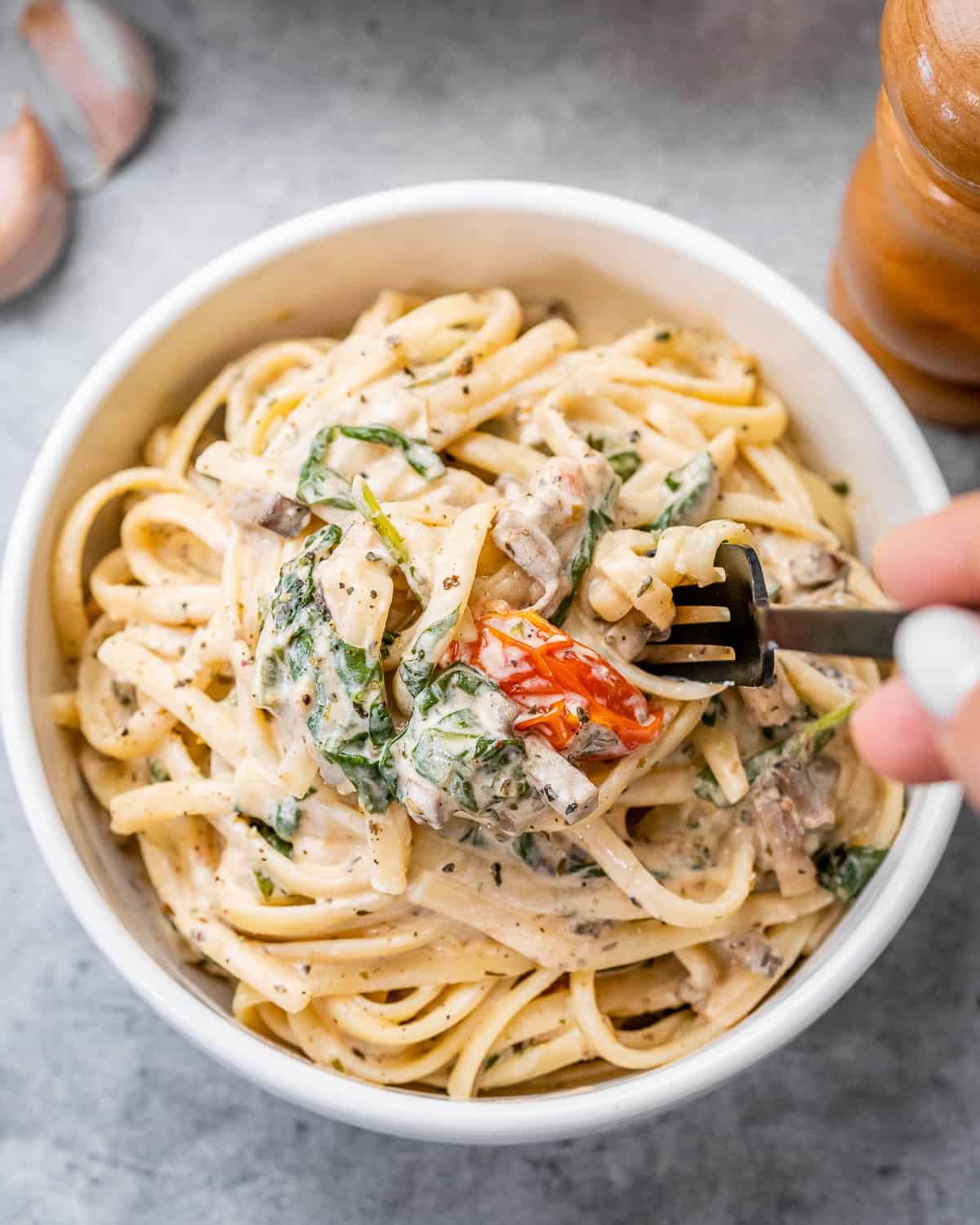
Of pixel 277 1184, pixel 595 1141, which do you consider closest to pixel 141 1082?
pixel 277 1184

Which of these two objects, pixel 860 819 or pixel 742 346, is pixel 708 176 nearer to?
pixel 742 346

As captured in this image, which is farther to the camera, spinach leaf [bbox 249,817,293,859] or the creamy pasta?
spinach leaf [bbox 249,817,293,859]

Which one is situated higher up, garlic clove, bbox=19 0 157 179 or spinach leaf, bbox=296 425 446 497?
garlic clove, bbox=19 0 157 179

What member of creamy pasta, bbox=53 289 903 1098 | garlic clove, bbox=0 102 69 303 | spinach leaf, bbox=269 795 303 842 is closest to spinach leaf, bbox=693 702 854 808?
creamy pasta, bbox=53 289 903 1098

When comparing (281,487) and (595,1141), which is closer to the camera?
(281,487)

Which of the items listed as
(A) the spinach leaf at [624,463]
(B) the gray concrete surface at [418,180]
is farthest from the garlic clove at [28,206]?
(A) the spinach leaf at [624,463]

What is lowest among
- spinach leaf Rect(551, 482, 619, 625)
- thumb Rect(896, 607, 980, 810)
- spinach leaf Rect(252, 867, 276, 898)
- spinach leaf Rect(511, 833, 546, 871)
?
spinach leaf Rect(252, 867, 276, 898)

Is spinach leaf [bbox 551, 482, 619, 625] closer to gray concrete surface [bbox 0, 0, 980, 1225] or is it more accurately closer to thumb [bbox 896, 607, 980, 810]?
thumb [bbox 896, 607, 980, 810]
